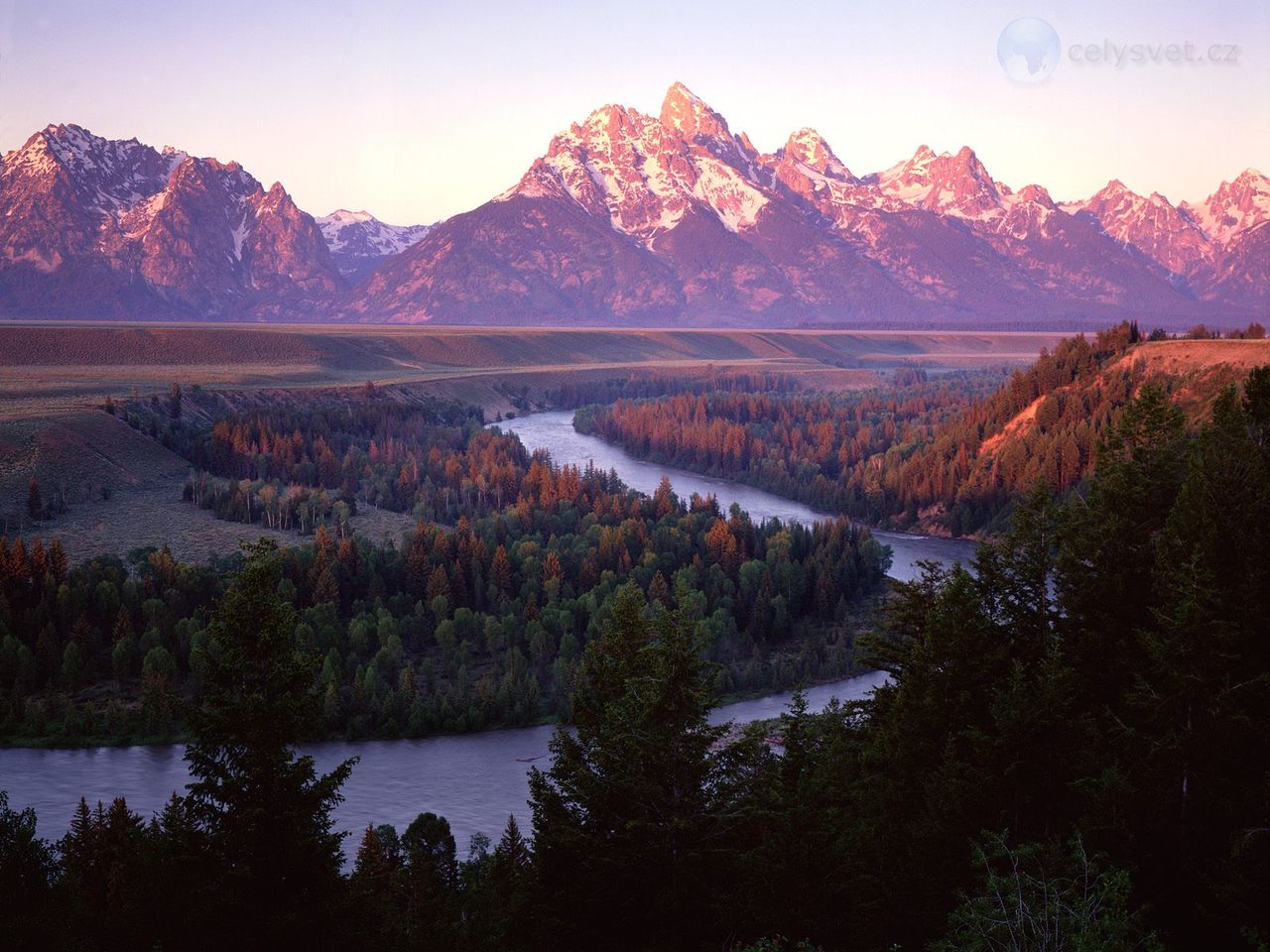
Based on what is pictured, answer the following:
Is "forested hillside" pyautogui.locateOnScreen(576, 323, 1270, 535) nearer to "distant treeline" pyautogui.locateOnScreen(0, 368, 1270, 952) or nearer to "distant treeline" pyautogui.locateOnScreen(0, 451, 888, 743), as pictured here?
"distant treeline" pyautogui.locateOnScreen(0, 451, 888, 743)

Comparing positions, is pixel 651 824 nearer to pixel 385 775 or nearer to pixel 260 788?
pixel 260 788

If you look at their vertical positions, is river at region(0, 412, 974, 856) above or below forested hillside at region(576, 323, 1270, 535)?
below

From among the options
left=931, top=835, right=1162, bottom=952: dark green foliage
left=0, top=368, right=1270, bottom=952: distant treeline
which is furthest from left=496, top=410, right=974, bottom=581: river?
left=931, top=835, right=1162, bottom=952: dark green foliage

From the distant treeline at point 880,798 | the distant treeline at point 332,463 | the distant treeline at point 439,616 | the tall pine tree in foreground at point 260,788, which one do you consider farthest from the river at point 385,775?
the distant treeline at point 332,463

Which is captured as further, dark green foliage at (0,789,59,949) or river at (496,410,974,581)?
river at (496,410,974,581)

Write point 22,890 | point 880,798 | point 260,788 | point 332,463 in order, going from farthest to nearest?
point 332,463
point 880,798
point 22,890
point 260,788

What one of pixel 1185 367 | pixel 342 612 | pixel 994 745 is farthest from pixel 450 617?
pixel 1185 367

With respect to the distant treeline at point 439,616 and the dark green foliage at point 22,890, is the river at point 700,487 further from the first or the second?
the dark green foliage at point 22,890

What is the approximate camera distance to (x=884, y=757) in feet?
91.1

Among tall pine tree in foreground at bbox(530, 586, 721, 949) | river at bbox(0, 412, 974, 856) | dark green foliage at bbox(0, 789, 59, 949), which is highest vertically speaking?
tall pine tree in foreground at bbox(530, 586, 721, 949)

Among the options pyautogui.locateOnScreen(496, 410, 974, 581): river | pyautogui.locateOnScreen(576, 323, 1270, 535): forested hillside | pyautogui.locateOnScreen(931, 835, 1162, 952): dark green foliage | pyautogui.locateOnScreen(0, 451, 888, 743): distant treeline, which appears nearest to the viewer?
pyautogui.locateOnScreen(931, 835, 1162, 952): dark green foliage

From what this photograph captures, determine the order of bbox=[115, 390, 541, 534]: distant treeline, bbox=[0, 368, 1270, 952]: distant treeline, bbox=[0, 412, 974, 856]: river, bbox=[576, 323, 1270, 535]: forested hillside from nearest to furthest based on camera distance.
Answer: bbox=[0, 368, 1270, 952]: distant treeline
bbox=[0, 412, 974, 856]: river
bbox=[115, 390, 541, 534]: distant treeline
bbox=[576, 323, 1270, 535]: forested hillside

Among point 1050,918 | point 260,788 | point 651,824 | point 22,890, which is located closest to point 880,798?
point 651,824

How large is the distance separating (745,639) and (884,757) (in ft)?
144
